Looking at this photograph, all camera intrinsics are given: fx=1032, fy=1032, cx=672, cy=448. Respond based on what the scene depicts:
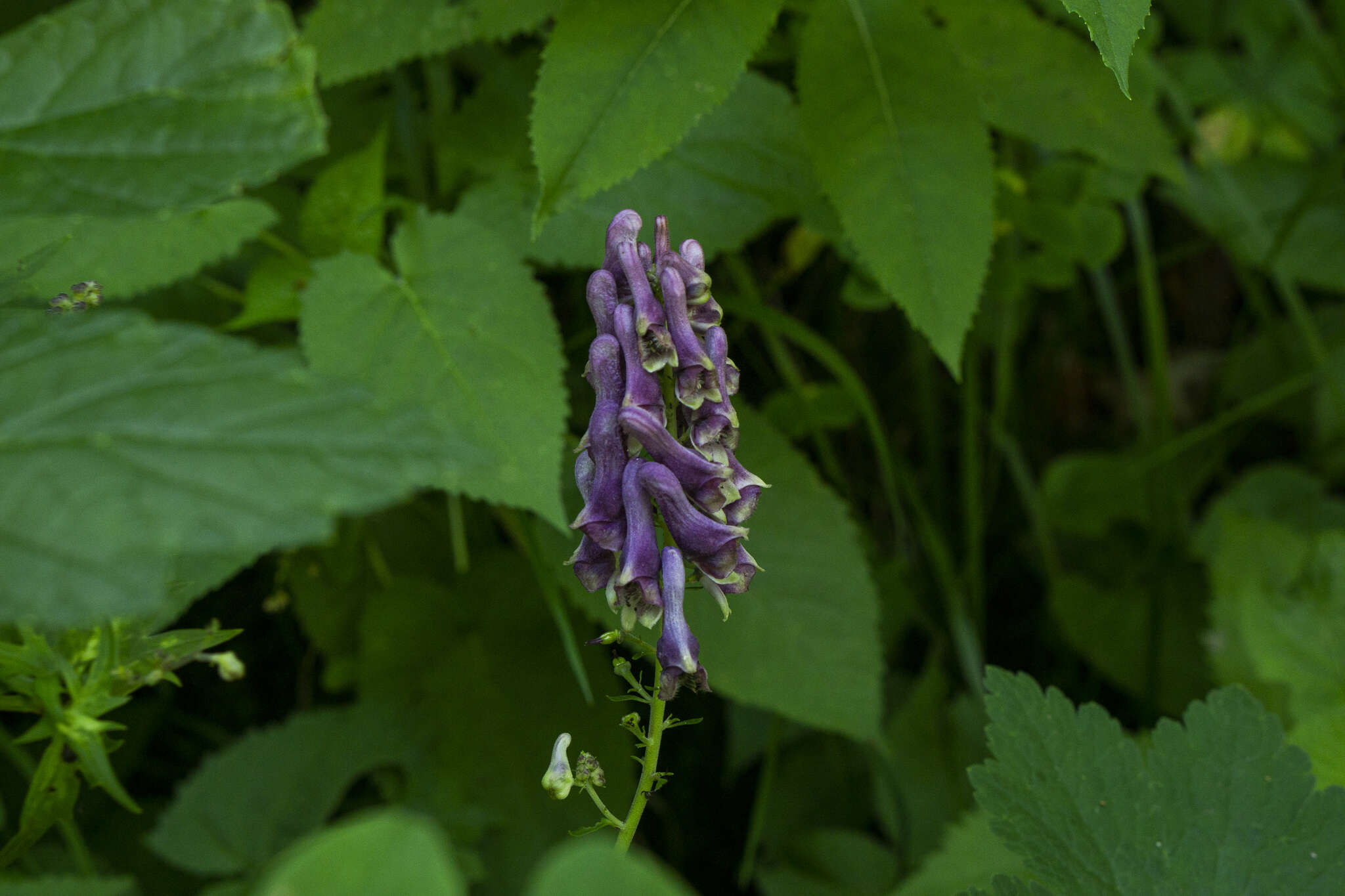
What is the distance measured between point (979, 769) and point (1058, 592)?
4.13 ft

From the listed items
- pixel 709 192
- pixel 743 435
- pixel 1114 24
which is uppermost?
pixel 1114 24

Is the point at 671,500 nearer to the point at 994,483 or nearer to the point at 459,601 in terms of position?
the point at 459,601

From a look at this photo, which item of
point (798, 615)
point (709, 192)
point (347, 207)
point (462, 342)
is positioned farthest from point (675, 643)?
point (347, 207)

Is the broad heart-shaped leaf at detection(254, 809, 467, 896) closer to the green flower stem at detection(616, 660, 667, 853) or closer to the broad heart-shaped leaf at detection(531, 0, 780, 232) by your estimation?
the green flower stem at detection(616, 660, 667, 853)

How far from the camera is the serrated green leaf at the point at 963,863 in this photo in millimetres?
1359

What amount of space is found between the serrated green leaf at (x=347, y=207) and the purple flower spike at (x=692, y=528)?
865 millimetres

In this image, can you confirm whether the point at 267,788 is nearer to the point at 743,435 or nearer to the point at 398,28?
the point at 743,435

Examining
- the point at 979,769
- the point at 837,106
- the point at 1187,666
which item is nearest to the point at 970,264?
the point at 837,106

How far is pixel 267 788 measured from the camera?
4.74 ft

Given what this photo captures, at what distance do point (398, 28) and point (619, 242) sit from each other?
2.68 feet

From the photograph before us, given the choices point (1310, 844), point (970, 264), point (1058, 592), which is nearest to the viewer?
point (1310, 844)

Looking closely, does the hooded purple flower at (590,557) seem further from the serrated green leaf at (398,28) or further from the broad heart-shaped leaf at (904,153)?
the serrated green leaf at (398,28)

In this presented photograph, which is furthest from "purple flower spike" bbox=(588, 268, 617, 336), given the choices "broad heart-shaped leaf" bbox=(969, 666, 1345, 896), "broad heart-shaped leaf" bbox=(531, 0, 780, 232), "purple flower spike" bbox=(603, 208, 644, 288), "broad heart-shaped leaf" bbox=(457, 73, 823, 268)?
"broad heart-shaped leaf" bbox=(457, 73, 823, 268)

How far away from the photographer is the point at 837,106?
1.29m
